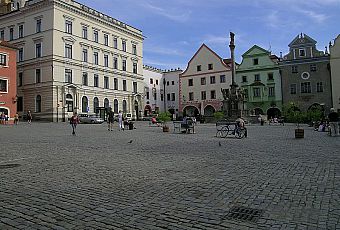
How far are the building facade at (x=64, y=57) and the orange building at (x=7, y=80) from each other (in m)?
7.05

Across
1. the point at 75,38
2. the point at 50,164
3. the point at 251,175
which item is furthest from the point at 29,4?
the point at 251,175

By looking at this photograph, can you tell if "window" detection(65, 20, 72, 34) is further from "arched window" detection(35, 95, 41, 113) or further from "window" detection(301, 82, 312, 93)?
"window" detection(301, 82, 312, 93)

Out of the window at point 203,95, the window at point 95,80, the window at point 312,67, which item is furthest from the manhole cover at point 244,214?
the window at point 203,95

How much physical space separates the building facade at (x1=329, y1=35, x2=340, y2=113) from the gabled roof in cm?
353

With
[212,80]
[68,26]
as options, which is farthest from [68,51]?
[212,80]

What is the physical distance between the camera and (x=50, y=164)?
31.3 feet

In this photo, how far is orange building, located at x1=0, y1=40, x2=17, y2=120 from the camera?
43.2 meters

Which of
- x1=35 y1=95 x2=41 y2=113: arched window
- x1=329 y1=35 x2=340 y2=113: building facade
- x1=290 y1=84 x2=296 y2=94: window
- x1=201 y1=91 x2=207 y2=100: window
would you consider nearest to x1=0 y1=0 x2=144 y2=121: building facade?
x1=35 y1=95 x2=41 y2=113: arched window

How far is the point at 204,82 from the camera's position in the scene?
2707 inches

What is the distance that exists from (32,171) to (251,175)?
5.74m

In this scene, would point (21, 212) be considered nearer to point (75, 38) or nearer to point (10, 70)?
point (10, 70)

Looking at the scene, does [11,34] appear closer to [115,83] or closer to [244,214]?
[115,83]

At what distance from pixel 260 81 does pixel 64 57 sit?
36.6m

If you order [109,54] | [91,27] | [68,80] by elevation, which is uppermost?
[91,27]
